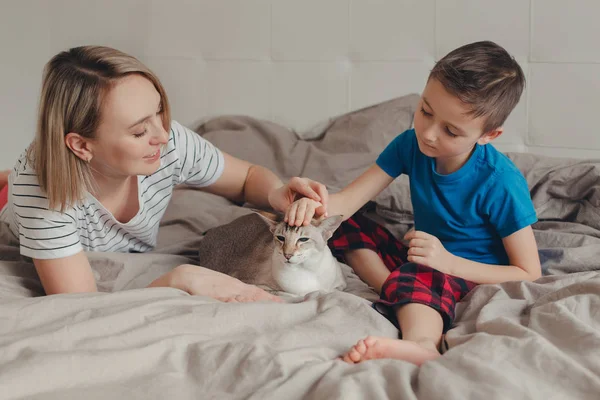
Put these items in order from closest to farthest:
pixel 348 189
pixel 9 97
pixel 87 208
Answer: pixel 87 208, pixel 348 189, pixel 9 97

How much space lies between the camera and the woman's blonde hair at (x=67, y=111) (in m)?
1.34

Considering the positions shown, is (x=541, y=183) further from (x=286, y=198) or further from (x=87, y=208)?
(x=87, y=208)

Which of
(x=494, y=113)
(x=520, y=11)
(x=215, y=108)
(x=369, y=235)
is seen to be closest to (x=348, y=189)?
(x=369, y=235)

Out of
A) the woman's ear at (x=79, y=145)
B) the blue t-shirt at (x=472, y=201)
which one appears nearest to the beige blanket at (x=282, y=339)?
the blue t-shirt at (x=472, y=201)

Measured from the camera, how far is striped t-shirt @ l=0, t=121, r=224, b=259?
1382mm

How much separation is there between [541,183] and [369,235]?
1.45ft

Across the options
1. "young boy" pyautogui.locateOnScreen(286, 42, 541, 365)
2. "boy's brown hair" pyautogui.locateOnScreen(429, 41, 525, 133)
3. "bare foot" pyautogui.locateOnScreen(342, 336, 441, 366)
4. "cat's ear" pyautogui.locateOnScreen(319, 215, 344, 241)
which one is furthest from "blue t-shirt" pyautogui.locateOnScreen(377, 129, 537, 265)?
"bare foot" pyautogui.locateOnScreen(342, 336, 441, 366)

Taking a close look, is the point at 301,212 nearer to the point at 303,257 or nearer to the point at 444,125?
the point at 303,257

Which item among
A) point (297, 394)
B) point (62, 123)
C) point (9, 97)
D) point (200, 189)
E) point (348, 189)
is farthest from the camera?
point (9, 97)

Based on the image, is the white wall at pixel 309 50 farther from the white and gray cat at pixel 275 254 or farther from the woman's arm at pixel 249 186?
the white and gray cat at pixel 275 254

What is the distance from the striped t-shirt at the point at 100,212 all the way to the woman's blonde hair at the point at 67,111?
0.15ft

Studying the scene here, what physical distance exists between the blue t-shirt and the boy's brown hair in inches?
4.2

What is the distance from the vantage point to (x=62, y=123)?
135 centimetres

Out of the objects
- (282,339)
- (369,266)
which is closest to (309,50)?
(369,266)
